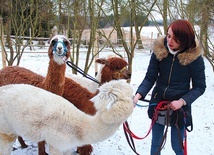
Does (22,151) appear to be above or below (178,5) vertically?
below

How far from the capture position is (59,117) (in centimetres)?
244

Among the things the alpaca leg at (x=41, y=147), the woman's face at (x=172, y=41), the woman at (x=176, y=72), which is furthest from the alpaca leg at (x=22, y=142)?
the woman's face at (x=172, y=41)

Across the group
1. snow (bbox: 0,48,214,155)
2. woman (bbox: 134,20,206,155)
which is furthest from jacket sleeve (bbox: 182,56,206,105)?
snow (bbox: 0,48,214,155)

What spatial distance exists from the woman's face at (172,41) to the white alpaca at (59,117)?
555 mm

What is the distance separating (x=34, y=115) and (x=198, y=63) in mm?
1551

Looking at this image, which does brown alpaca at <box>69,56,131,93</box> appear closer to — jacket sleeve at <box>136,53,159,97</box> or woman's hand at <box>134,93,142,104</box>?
jacket sleeve at <box>136,53,159,97</box>

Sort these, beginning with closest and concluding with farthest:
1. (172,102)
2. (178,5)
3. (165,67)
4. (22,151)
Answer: (172,102)
(165,67)
(22,151)
(178,5)

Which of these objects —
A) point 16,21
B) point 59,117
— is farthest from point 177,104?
point 16,21

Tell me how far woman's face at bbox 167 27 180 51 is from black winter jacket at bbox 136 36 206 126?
0.21 ft

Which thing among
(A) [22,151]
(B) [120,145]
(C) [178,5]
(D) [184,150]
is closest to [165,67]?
(D) [184,150]

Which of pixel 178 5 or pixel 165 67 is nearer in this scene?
pixel 165 67

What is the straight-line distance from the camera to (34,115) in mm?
2475

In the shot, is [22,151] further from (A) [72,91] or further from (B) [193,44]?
(B) [193,44]

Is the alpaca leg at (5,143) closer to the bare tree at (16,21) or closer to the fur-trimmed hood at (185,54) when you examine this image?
the fur-trimmed hood at (185,54)
